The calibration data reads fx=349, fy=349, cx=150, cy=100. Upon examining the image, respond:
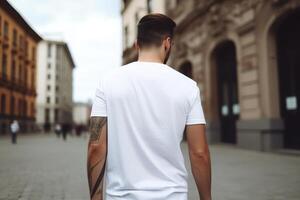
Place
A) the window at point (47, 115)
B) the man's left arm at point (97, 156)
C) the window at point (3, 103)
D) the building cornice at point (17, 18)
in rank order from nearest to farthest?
the man's left arm at point (97, 156) → the building cornice at point (17, 18) → the window at point (3, 103) → the window at point (47, 115)

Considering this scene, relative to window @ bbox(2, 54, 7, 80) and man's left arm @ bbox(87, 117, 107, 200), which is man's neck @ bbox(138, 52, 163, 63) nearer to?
man's left arm @ bbox(87, 117, 107, 200)

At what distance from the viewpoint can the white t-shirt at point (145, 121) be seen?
1.57 m

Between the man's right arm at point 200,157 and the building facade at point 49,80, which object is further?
the building facade at point 49,80

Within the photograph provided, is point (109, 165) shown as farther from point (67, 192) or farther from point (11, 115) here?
point (11, 115)

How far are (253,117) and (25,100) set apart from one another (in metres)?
34.7

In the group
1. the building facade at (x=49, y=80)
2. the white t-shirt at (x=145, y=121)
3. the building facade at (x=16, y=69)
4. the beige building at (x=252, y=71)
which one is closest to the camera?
the white t-shirt at (x=145, y=121)

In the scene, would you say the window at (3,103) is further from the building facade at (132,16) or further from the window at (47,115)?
the window at (47,115)

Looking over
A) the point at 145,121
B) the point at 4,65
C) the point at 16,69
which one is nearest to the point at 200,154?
the point at 145,121

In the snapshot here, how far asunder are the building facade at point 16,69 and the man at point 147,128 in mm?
33161

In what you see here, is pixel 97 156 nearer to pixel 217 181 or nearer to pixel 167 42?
pixel 167 42

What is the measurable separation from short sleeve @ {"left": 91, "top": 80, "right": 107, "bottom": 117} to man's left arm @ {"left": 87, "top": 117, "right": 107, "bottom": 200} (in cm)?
3

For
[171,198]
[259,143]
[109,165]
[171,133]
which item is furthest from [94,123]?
[259,143]

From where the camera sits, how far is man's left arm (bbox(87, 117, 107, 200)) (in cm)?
168

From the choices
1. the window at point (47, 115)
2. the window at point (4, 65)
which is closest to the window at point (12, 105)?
the window at point (4, 65)
